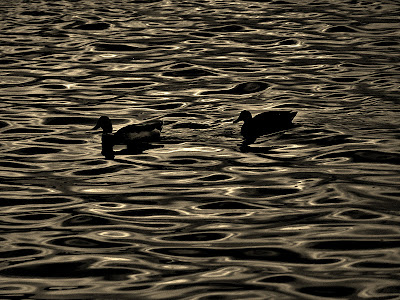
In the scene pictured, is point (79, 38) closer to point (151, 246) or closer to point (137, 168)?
point (137, 168)

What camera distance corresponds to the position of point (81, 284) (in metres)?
8.70

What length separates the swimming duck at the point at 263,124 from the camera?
14.9 metres

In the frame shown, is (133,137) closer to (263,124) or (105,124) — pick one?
(105,124)

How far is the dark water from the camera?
8945 millimetres

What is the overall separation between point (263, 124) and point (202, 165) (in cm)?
226

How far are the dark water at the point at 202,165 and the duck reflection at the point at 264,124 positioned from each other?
7.0 inches

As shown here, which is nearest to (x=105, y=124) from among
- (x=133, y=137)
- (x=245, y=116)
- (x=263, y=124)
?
(x=133, y=137)

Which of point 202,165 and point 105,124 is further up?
point 105,124

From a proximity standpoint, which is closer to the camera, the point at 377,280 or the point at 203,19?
the point at 377,280

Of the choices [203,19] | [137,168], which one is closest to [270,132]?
[137,168]

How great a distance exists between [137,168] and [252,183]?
1.89 m

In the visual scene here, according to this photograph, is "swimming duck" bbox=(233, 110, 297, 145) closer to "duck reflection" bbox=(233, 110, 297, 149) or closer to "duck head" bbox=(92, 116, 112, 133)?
"duck reflection" bbox=(233, 110, 297, 149)

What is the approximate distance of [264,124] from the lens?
49.6 ft

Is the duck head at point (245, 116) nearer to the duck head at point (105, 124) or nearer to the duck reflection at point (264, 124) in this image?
the duck reflection at point (264, 124)
